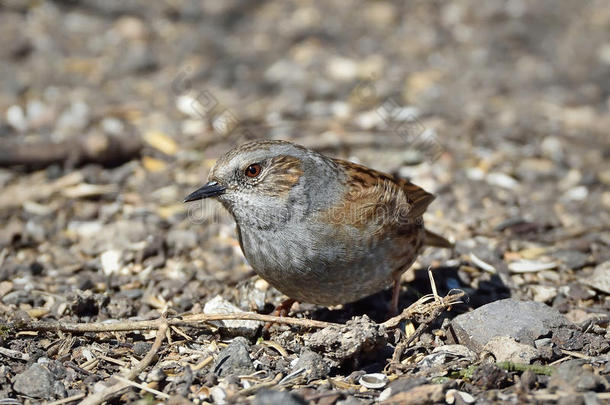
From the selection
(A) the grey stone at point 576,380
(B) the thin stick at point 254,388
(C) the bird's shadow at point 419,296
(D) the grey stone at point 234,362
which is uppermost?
(D) the grey stone at point 234,362

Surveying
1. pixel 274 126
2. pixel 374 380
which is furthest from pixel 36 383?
pixel 274 126

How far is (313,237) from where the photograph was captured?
429 cm

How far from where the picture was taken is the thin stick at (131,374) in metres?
3.71

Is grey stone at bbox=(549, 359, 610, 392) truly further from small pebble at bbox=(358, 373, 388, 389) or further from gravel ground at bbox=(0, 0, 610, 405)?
small pebble at bbox=(358, 373, 388, 389)

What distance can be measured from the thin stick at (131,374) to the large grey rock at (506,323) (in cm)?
180

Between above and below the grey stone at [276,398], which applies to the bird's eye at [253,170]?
above

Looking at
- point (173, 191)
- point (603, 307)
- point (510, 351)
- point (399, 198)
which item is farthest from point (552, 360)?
point (173, 191)

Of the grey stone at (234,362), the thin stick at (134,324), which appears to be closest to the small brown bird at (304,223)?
the thin stick at (134,324)

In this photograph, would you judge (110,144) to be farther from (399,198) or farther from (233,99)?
(399,198)

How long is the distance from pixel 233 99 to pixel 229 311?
3.72 metres

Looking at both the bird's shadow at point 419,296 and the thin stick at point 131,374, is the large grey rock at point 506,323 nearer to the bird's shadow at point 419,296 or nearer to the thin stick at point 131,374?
the bird's shadow at point 419,296

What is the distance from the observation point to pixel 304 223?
171 inches

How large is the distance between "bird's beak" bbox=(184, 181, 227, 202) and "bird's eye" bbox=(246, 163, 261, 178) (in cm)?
18

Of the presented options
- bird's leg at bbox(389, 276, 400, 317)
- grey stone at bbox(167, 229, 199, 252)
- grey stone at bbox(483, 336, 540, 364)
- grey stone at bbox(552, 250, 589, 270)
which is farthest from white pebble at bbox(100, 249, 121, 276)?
grey stone at bbox(552, 250, 589, 270)
